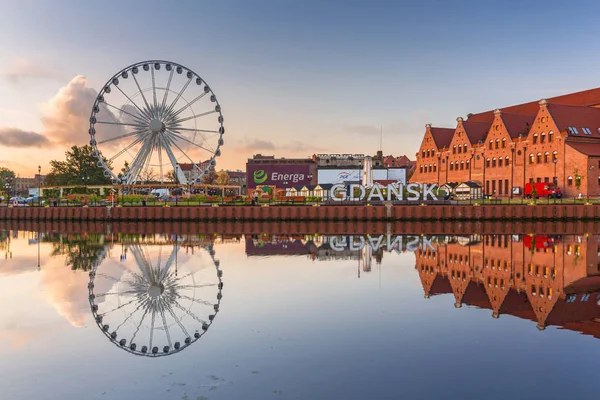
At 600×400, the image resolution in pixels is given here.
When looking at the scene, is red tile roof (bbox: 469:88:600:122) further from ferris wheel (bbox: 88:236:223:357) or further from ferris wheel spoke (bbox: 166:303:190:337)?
ferris wheel spoke (bbox: 166:303:190:337)

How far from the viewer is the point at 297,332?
13.6 m

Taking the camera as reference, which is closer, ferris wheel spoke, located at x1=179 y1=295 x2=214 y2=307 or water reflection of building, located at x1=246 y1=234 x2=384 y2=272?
ferris wheel spoke, located at x1=179 y1=295 x2=214 y2=307

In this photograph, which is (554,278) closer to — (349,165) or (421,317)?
(421,317)

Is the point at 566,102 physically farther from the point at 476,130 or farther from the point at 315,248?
the point at 315,248

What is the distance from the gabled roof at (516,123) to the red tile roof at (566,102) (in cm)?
665

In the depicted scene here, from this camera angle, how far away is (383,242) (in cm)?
3816

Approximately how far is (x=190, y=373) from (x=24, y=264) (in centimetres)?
2127

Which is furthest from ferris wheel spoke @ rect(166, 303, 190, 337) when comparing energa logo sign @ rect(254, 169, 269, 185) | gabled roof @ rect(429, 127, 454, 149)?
energa logo sign @ rect(254, 169, 269, 185)

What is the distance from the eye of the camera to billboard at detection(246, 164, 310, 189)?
11850cm

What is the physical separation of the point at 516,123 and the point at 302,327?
78.7 m

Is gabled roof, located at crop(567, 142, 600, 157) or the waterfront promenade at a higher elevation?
gabled roof, located at crop(567, 142, 600, 157)

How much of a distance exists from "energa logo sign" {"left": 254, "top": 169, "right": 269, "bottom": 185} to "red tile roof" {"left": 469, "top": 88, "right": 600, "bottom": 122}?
1829 inches

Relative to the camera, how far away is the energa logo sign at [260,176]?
388 feet

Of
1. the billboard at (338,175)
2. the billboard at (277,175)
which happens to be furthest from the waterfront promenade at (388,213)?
the billboard at (277,175)
